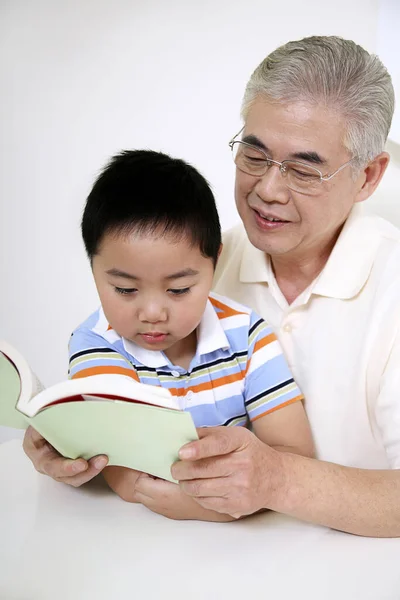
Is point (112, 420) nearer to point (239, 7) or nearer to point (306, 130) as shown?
point (306, 130)

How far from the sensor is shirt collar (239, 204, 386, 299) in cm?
224

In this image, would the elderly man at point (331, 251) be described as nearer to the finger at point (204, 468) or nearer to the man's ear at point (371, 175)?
the man's ear at point (371, 175)

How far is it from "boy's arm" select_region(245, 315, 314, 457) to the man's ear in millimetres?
501

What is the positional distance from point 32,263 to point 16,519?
82.9 inches

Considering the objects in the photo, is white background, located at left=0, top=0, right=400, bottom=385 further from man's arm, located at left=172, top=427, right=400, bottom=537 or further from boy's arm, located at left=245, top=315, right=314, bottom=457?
man's arm, located at left=172, top=427, right=400, bottom=537

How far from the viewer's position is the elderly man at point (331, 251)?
201 centimetres

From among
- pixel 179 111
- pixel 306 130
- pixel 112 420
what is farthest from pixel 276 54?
pixel 179 111

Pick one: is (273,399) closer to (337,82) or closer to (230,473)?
(230,473)

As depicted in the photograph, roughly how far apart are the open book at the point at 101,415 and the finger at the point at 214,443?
23 millimetres

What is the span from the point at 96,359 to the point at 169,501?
0.37 metres

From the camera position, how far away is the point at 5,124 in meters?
4.09

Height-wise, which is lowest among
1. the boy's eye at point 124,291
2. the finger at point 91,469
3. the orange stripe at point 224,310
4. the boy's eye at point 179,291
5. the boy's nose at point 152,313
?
the finger at point 91,469

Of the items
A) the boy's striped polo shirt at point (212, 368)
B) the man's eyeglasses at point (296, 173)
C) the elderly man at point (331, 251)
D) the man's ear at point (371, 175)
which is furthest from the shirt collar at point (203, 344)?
the man's ear at point (371, 175)

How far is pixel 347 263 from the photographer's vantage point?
7.45 feet
